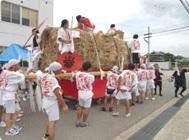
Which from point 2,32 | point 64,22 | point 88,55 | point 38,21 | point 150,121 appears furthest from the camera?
point 38,21

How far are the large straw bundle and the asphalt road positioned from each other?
181 centimetres

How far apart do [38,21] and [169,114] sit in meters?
24.5

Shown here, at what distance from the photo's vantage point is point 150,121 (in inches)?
474

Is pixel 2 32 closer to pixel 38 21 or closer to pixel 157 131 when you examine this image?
pixel 38 21

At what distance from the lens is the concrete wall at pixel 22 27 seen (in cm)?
3215

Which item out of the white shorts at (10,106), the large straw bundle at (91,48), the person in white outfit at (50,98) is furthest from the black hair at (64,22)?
the person in white outfit at (50,98)

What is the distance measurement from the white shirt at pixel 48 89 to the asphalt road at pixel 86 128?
1.13 m

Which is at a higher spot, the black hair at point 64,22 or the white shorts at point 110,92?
the black hair at point 64,22

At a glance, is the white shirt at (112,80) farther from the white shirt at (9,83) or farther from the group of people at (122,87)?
the white shirt at (9,83)

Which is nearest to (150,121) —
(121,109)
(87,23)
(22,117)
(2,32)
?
(121,109)

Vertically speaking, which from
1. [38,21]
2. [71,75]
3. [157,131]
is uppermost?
[38,21]

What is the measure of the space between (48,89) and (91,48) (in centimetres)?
613

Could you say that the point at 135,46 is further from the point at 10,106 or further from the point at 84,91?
the point at 10,106

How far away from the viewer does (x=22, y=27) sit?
33969mm
